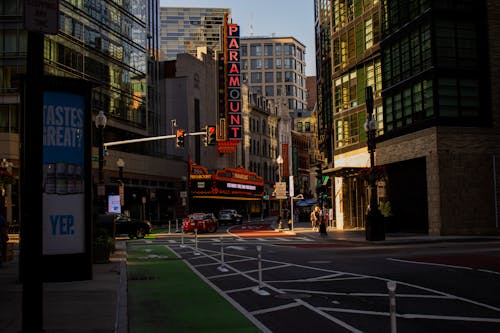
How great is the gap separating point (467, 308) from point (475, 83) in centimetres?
2724

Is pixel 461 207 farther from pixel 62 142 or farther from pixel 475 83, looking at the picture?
pixel 62 142

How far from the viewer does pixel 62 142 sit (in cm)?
1480

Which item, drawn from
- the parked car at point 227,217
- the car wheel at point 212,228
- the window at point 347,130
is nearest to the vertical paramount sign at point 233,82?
the parked car at point 227,217

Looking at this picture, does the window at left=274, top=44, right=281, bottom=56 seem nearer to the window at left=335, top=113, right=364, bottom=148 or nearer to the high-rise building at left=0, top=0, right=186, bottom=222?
the high-rise building at left=0, top=0, right=186, bottom=222

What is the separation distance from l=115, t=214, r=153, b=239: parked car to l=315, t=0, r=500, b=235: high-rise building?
1373cm

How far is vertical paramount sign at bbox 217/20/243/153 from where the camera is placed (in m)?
71.7

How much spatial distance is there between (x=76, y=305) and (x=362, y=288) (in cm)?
622

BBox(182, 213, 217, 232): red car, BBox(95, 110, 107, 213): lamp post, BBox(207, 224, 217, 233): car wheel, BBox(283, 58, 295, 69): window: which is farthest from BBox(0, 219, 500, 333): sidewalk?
BBox(283, 58, 295, 69): window

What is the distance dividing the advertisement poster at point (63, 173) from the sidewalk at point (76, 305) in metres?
1.16

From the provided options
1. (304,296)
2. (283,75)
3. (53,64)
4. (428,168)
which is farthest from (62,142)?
(283,75)

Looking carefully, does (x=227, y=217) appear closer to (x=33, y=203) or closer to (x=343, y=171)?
(x=343, y=171)

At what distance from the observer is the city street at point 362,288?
1012cm

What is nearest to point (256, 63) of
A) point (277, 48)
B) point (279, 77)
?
point (277, 48)

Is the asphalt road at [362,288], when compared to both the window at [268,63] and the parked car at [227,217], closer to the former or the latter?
the parked car at [227,217]
